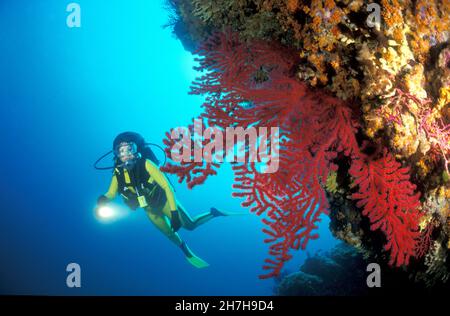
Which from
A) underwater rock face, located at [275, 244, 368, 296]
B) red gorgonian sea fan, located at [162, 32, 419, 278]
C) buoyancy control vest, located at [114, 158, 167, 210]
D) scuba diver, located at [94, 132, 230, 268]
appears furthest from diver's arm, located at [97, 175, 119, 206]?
underwater rock face, located at [275, 244, 368, 296]

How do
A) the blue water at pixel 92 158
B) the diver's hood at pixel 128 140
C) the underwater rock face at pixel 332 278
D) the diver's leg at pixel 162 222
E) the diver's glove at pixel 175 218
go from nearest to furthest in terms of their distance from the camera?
the diver's hood at pixel 128 140
the underwater rock face at pixel 332 278
the diver's glove at pixel 175 218
the diver's leg at pixel 162 222
the blue water at pixel 92 158

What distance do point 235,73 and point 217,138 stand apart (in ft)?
2.97

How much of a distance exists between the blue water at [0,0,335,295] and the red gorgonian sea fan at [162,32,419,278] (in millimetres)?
46063

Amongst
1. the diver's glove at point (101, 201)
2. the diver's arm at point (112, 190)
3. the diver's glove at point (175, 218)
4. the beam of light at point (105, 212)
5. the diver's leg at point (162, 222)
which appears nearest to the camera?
the beam of light at point (105, 212)

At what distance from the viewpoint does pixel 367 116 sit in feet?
8.01

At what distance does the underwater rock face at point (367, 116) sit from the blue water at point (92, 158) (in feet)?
152

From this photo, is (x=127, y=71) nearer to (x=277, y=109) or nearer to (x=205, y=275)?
(x=205, y=275)

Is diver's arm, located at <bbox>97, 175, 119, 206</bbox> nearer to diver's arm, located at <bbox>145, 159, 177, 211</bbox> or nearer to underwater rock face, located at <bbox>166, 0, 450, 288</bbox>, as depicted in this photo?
diver's arm, located at <bbox>145, 159, 177, 211</bbox>

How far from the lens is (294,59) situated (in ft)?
10.2

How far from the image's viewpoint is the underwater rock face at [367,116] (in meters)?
2.39

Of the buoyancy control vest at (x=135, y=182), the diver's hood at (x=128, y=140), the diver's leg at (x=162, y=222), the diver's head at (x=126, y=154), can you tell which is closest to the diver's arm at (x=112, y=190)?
the buoyancy control vest at (x=135, y=182)

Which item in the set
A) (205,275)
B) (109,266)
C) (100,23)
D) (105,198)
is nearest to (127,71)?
(100,23)

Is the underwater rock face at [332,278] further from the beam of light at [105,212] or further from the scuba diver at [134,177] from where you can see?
the beam of light at [105,212]

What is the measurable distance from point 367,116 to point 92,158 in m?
115
